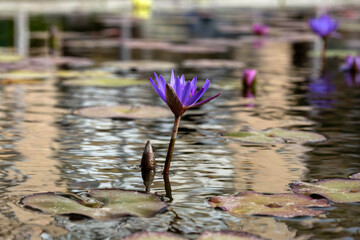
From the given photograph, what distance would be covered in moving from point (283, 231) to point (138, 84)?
2.57 meters

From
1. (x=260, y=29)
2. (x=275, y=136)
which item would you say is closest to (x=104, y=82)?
(x=275, y=136)

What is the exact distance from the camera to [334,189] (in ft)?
5.92

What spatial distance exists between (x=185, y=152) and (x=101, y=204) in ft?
2.29

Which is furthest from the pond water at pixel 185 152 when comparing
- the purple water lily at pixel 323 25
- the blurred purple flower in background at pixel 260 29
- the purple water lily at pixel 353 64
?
the blurred purple flower in background at pixel 260 29

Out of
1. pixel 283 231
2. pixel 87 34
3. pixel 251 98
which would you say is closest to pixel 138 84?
pixel 251 98

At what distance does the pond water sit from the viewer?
153 centimetres

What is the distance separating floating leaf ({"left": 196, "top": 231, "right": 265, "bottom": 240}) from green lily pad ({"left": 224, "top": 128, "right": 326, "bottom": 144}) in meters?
1.07

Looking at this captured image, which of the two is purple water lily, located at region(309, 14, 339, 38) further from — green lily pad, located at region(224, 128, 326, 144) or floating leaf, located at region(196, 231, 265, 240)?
floating leaf, located at region(196, 231, 265, 240)

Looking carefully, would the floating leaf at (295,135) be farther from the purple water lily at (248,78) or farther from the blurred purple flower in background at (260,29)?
the blurred purple flower in background at (260,29)

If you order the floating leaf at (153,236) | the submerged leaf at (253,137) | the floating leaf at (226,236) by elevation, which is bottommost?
the submerged leaf at (253,137)

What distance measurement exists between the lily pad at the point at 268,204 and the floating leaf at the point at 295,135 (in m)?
0.79

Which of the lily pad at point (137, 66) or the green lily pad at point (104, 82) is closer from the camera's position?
the green lily pad at point (104, 82)

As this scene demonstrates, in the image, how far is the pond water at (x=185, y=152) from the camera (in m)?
1.53

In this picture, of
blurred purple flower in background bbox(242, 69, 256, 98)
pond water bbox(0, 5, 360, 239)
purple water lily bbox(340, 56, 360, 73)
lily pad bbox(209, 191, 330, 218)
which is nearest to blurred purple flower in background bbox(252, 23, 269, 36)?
purple water lily bbox(340, 56, 360, 73)
